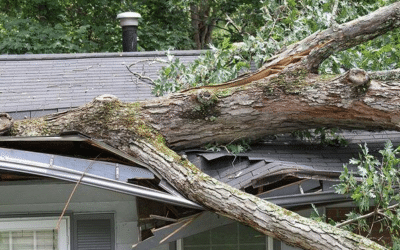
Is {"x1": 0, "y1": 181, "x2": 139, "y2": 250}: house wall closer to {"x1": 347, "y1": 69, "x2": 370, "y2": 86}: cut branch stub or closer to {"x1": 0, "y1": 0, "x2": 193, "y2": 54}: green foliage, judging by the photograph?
{"x1": 347, "y1": 69, "x2": 370, "y2": 86}: cut branch stub

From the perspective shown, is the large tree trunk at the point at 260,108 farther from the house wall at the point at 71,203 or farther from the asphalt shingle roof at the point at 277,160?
the house wall at the point at 71,203

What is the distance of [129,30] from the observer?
12.2 meters

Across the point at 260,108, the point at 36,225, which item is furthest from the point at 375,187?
the point at 36,225

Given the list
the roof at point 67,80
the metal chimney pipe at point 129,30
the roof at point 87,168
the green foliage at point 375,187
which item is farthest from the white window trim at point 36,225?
the metal chimney pipe at point 129,30

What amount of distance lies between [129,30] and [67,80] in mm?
3020

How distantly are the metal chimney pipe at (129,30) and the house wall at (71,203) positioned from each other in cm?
508

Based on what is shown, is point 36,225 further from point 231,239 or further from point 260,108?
point 260,108

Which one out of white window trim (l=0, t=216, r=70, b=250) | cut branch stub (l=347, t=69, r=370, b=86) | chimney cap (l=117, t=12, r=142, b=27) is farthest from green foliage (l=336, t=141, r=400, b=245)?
chimney cap (l=117, t=12, r=142, b=27)

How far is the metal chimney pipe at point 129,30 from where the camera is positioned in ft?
39.4

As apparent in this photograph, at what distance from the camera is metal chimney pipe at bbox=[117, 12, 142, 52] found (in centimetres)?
1202

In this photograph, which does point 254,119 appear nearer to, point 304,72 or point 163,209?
point 304,72

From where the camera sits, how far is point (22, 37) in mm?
16359

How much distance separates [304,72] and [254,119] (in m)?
0.62

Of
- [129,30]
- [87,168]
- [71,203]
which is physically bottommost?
[71,203]
